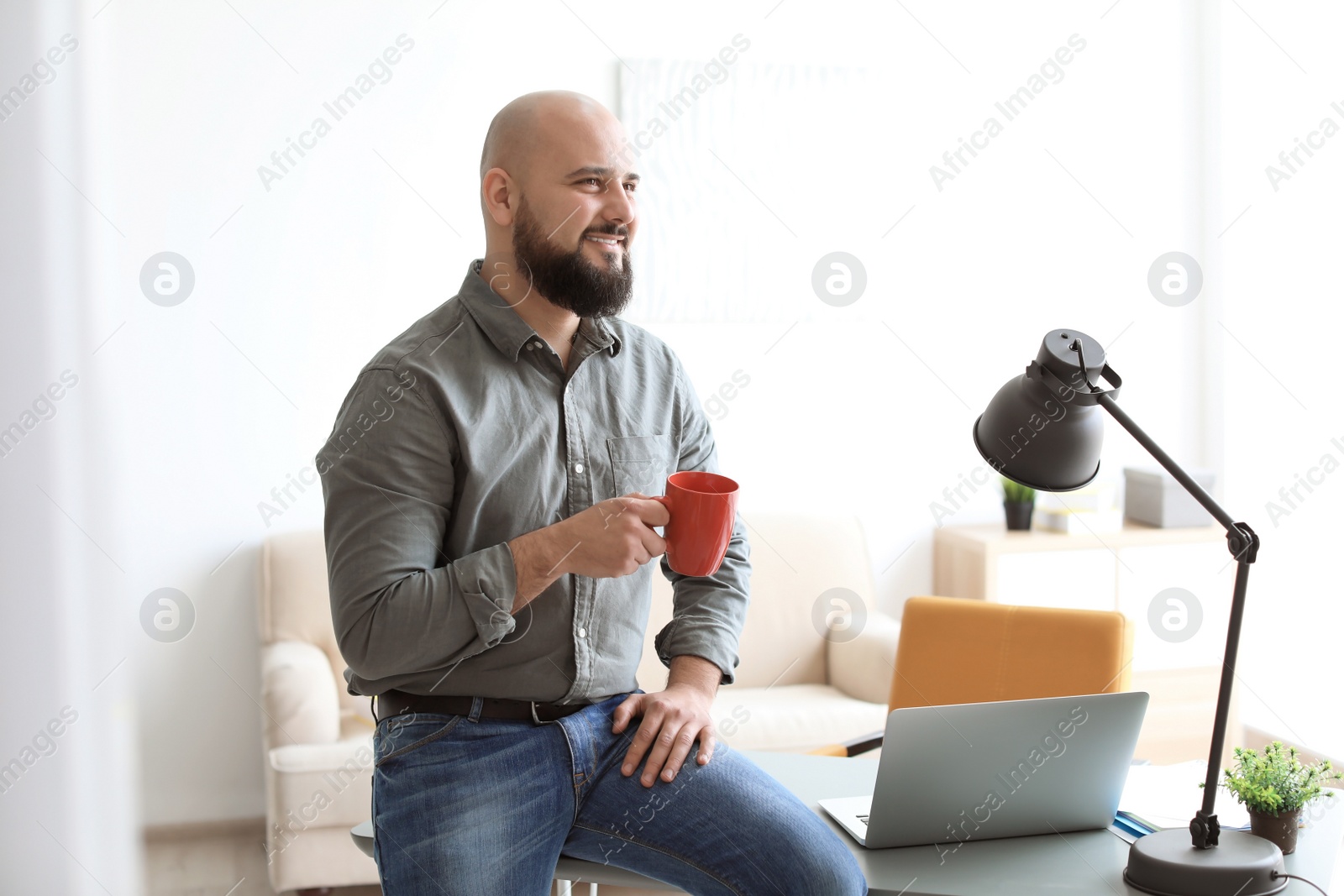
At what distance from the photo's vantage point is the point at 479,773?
139 centimetres

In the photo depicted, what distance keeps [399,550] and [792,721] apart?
69.6 inches

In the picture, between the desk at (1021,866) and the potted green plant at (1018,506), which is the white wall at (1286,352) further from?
the desk at (1021,866)

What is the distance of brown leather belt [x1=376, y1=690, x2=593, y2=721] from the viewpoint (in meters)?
1.47

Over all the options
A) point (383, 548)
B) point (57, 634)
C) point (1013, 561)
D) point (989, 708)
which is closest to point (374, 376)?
point (383, 548)

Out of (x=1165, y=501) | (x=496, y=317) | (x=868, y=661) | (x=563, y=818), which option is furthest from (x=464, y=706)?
(x=1165, y=501)

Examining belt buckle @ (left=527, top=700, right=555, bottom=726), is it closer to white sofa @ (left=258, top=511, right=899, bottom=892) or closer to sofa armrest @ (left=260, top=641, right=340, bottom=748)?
white sofa @ (left=258, top=511, right=899, bottom=892)

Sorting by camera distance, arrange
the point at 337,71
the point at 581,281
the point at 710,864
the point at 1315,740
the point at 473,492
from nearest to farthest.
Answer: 1. the point at 710,864
2. the point at 473,492
3. the point at 581,281
4. the point at 337,71
5. the point at 1315,740

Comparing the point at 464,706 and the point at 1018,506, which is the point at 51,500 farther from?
the point at 1018,506

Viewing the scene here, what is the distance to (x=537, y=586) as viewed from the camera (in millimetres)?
1406

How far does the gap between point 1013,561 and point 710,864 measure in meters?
2.39

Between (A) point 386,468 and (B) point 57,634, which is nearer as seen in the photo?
(A) point 386,468

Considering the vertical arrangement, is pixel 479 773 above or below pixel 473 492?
below

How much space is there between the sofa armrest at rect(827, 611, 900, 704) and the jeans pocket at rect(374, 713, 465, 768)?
6.00ft

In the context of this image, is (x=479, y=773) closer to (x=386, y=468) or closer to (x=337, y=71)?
(x=386, y=468)
